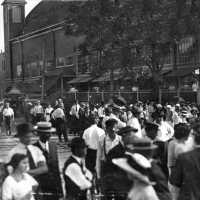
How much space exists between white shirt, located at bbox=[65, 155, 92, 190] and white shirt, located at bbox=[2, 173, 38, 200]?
691 millimetres

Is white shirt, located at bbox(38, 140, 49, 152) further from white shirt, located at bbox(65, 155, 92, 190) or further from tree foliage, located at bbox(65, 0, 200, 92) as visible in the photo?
tree foliage, located at bbox(65, 0, 200, 92)

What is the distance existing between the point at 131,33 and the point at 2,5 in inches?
2356

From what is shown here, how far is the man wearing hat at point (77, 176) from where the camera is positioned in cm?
643

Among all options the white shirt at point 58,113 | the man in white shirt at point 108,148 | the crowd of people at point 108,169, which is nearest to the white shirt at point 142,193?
the crowd of people at point 108,169

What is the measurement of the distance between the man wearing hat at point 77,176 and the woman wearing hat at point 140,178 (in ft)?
4.48

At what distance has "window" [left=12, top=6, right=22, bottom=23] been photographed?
86.8 m

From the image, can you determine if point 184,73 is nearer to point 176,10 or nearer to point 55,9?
point 176,10

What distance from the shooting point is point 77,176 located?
21.2 feet

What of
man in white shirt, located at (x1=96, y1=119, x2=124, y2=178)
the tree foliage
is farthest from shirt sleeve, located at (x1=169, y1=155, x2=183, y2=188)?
the tree foliage

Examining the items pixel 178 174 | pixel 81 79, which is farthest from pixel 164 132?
pixel 81 79

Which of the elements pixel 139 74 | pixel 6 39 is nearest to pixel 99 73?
pixel 139 74

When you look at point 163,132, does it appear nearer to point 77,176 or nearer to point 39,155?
point 39,155

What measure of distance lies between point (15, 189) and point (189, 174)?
2056 millimetres

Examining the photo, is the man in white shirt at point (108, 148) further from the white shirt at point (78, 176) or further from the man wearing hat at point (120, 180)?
the white shirt at point (78, 176)
